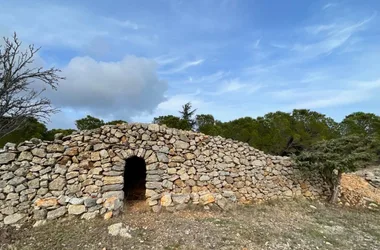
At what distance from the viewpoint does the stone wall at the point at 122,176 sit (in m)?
6.80

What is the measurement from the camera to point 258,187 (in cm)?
894

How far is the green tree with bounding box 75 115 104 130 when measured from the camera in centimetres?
1143

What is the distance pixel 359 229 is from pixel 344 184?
3989mm

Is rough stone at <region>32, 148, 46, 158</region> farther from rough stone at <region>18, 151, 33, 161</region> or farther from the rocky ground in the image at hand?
the rocky ground

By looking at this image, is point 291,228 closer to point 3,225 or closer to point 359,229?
point 359,229

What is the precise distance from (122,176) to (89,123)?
15.9ft

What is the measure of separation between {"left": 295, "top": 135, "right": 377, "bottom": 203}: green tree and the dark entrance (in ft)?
19.2

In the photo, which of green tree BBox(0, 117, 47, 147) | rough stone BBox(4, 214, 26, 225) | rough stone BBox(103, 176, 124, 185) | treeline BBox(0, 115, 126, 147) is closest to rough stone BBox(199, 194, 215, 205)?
rough stone BBox(103, 176, 124, 185)

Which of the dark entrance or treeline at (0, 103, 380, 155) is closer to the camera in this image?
the dark entrance

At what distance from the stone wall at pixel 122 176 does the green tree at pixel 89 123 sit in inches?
154

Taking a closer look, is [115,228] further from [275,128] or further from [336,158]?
[275,128]

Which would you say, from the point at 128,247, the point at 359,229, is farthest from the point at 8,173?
the point at 359,229

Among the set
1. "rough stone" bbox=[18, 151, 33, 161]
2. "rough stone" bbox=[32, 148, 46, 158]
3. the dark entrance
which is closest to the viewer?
"rough stone" bbox=[18, 151, 33, 161]

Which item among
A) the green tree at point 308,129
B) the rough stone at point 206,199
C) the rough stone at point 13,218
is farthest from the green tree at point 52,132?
the green tree at point 308,129
